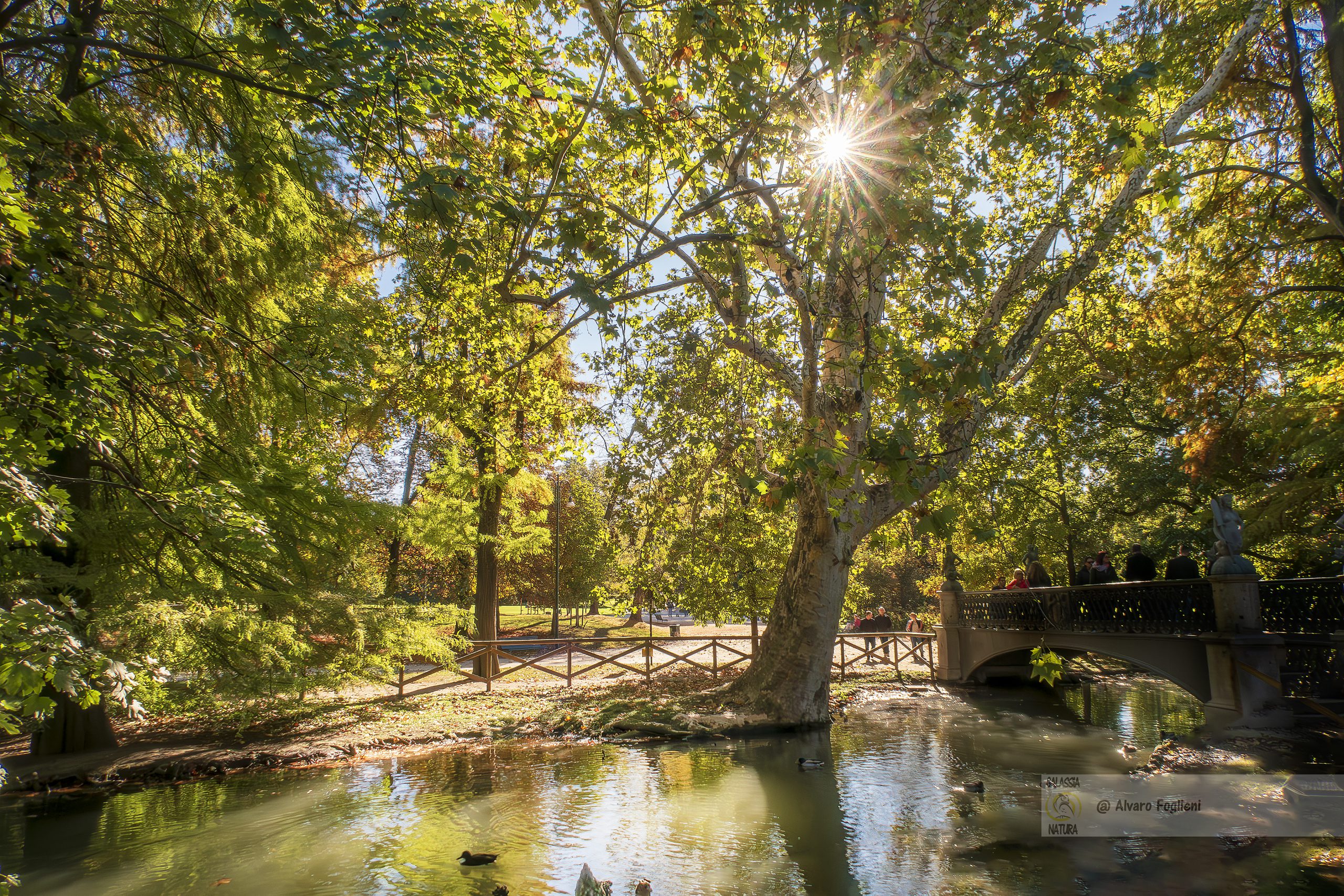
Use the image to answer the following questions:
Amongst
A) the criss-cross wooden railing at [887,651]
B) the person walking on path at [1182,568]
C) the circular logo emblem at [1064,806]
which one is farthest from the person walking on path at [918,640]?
the circular logo emblem at [1064,806]

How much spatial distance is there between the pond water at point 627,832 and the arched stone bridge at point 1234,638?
1.89 m

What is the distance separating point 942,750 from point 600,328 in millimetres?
10818

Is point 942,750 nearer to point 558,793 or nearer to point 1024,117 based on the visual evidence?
point 558,793

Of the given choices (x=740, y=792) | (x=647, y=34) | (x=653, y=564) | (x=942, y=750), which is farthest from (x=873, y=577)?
(x=647, y=34)

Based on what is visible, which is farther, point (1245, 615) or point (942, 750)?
point (942, 750)

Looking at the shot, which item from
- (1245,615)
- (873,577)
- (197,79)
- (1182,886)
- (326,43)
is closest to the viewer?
(326,43)

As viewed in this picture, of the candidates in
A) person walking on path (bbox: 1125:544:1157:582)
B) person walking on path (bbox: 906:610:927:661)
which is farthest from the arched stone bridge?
person walking on path (bbox: 906:610:927:661)

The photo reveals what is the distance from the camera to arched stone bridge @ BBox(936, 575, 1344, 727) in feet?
37.7

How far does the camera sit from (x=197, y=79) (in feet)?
23.8

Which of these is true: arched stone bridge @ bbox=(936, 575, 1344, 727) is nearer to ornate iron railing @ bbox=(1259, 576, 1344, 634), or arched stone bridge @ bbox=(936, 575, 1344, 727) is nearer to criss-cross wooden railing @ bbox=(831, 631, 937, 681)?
ornate iron railing @ bbox=(1259, 576, 1344, 634)

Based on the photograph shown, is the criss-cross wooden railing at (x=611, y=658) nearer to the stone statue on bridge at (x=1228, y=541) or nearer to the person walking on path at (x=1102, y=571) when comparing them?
the person walking on path at (x=1102, y=571)

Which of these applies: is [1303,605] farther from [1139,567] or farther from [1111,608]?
[1139,567]

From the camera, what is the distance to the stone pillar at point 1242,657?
452 inches

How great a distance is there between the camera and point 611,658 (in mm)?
19859
